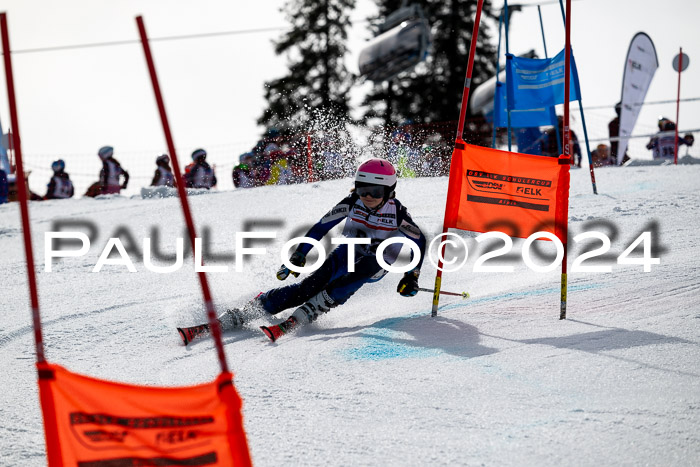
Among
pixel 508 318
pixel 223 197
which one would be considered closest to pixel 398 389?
pixel 508 318

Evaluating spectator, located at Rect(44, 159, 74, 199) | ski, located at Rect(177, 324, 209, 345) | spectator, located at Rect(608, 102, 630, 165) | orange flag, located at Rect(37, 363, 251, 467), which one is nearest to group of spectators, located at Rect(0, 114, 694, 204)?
spectator, located at Rect(44, 159, 74, 199)

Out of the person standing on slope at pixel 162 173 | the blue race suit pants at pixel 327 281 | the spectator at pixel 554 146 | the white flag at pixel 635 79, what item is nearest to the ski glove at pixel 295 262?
the blue race suit pants at pixel 327 281

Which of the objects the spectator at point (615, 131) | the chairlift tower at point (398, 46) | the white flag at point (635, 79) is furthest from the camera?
the spectator at point (615, 131)

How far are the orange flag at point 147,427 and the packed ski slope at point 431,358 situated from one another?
1125 mm

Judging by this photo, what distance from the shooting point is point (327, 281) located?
5.54 metres

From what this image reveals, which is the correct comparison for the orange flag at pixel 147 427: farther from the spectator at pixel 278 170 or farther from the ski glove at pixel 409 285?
the spectator at pixel 278 170

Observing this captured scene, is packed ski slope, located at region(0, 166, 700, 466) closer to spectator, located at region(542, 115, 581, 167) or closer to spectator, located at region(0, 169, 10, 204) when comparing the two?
spectator, located at region(0, 169, 10, 204)

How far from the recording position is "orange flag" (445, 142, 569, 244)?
195 inches

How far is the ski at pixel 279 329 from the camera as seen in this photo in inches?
197

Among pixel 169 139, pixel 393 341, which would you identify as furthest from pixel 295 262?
pixel 169 139

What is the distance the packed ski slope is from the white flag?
24.1 ft

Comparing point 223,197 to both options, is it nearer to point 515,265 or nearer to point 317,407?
point 515,265

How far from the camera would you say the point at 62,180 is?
1533 centimetres

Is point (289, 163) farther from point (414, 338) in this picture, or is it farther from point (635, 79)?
point (414, 338)
